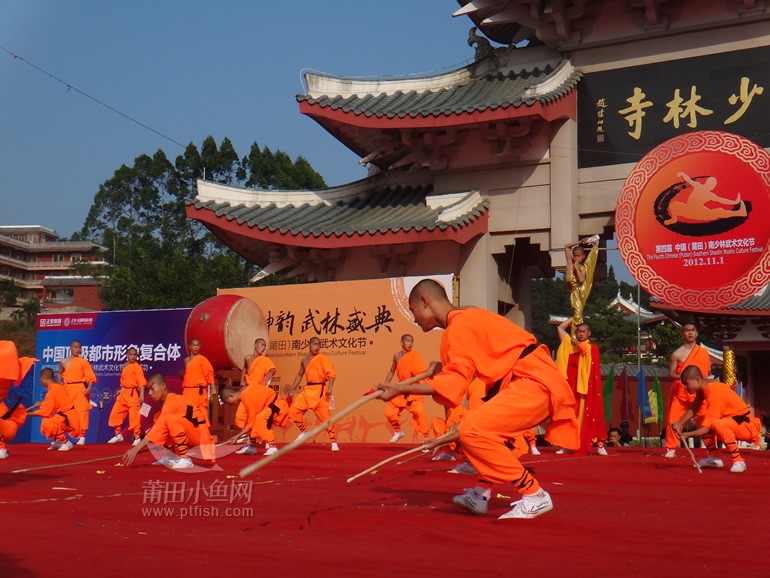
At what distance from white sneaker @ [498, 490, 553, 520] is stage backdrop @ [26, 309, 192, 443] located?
10.4 m

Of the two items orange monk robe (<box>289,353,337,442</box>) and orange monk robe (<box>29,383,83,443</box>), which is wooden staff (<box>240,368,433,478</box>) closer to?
orange monk robe (<box>289,353,337,442</box>)

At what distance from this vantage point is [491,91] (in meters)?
14.1

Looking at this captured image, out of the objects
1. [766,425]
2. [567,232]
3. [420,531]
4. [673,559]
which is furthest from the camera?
[766,425]

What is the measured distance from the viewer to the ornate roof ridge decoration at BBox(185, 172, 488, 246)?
13070 millimetres

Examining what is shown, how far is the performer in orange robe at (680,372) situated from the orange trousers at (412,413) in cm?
322

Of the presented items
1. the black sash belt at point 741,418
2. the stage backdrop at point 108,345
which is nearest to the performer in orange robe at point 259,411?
the stage backdrop at point 108,345

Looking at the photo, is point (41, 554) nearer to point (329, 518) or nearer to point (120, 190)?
point (329, 518)

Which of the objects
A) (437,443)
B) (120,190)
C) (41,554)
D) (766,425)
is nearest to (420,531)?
(437,443)

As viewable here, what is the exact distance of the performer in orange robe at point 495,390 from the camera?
16.5 ft

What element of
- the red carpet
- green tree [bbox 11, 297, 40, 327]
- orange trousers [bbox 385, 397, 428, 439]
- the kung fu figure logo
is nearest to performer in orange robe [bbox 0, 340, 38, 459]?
the red carpet

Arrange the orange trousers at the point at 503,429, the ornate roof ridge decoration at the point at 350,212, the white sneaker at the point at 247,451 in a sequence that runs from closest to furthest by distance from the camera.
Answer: the orange trousers at the point at 503,429
the white sneaker at the point at 247,451
the ornate roof ridge decoration at the point at 350,212

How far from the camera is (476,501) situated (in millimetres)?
5277

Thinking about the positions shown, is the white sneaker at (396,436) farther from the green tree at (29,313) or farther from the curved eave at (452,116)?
the green tree at (29,313)

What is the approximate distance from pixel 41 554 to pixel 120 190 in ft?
132
